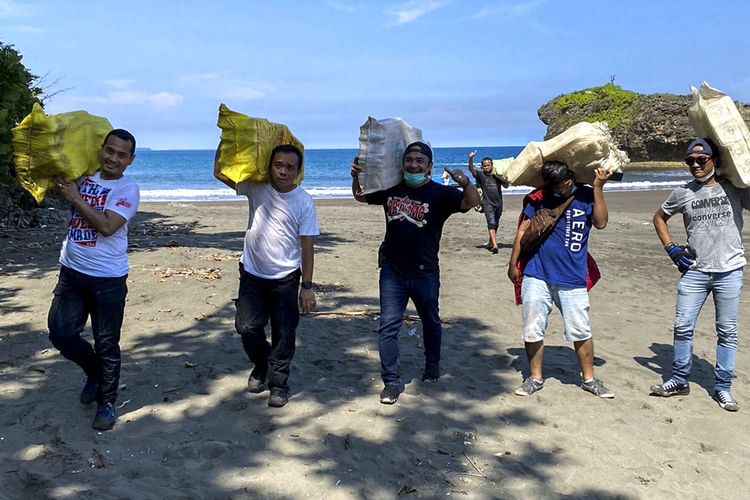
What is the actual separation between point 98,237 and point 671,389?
420 centimetres

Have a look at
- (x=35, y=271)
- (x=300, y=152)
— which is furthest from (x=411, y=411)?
(x=35, y=271)

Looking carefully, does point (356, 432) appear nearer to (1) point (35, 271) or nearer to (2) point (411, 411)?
(2) point (411, 411)

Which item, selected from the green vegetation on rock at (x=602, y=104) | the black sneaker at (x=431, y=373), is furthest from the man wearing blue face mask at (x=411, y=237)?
the green vegetation on rock at (x=602, y=104)

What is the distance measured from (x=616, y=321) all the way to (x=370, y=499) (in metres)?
4.74

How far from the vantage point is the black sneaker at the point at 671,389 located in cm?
490

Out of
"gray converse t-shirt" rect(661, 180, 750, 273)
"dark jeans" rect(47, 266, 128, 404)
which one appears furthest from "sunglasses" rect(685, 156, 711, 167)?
"dark jeans" rect(47, 266, 128, 404)

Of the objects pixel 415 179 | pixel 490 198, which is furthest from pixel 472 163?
pixel 415 179

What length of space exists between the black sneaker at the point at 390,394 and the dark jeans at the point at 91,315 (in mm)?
1790

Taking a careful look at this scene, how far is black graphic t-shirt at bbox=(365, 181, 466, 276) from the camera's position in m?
4.50

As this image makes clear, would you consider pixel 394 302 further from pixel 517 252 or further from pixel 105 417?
pixel 105 417

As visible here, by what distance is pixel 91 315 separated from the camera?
3.90 meters

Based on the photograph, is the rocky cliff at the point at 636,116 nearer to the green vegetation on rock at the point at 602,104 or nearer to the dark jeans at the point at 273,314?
the green vegetation on rock at the point at 602,104

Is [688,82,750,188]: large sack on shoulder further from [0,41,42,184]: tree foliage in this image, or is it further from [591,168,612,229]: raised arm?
[0,41,42,184]: tree foliage

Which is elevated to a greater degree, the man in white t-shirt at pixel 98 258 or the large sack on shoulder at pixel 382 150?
the large sack on shoulder at pixel 382 150
